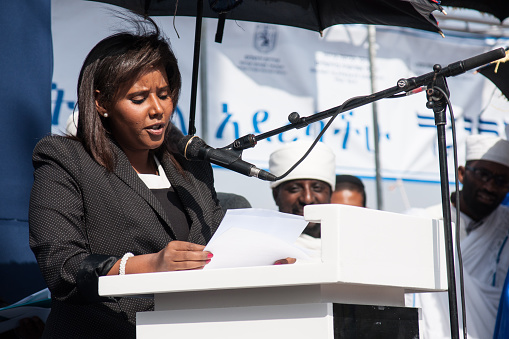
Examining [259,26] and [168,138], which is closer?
[168,138]

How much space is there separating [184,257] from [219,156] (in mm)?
590

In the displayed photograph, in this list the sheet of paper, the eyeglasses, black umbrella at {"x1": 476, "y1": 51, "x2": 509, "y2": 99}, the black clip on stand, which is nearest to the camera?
the sheet of paper

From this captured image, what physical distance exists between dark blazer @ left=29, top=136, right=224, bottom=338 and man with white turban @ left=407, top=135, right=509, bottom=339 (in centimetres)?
308

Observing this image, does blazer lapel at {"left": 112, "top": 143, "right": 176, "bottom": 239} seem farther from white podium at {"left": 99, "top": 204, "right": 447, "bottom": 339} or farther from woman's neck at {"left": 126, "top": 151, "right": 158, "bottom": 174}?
white podium at {"left": 99, "top": 204, "right": 447, "bottom": 339}

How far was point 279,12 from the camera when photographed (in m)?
3.03

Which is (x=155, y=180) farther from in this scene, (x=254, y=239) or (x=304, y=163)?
(x=304, y=163)

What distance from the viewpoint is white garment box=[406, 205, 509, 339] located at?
15.3 ft

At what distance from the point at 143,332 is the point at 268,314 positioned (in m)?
0.32

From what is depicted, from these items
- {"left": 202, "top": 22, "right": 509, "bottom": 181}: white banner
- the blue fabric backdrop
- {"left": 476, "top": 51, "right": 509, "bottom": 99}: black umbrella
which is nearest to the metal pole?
{"left": 202, "top": 22, "right": 509, "bottom": 181}: white banner

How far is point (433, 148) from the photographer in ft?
19.6

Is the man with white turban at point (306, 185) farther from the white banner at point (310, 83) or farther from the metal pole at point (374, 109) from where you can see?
the metal pole at point (374, 109)

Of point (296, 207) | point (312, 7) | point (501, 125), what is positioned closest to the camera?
point (312, 7)

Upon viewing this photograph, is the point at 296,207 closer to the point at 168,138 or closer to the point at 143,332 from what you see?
the point at 168,138

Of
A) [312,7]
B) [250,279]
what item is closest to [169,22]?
[312,7]
